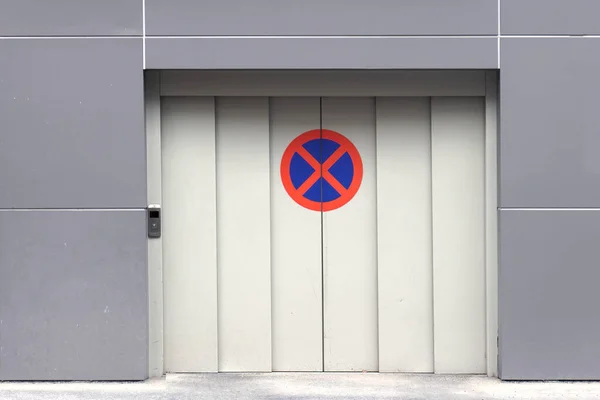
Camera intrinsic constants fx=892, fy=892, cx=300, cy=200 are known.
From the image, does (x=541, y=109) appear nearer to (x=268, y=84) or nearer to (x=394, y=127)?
(x=394, y=127)

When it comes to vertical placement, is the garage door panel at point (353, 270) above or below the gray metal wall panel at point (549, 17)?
below

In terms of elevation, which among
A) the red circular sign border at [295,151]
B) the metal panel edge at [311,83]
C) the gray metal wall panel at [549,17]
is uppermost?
the gray metal wall panel at [549,17]

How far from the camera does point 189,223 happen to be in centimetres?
779

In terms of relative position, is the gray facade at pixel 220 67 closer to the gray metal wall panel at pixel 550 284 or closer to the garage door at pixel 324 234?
the gray metal wall panel at pixel 550 284

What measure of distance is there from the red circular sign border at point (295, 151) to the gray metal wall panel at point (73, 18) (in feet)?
5.41

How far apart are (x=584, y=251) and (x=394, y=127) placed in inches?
75.2

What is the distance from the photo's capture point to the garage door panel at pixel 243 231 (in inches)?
307

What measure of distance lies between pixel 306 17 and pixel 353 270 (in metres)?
2.23

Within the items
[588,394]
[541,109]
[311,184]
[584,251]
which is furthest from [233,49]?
[588,394]

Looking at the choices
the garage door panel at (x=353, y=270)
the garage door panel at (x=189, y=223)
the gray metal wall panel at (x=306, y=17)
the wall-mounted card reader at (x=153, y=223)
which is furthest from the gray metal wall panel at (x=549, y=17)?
the wall-mounted card reader at (x=153, y=223)

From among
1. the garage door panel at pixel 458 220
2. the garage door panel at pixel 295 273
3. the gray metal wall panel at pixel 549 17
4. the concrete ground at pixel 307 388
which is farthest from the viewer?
the garage door panel at pixel 295 273

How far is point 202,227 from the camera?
7.79 meters

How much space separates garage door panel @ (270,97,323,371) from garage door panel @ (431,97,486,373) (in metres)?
1.05

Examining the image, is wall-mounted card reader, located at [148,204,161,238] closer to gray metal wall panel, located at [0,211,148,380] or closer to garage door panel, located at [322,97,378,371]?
gray metal wall panel, located at [0,211,148,380]
